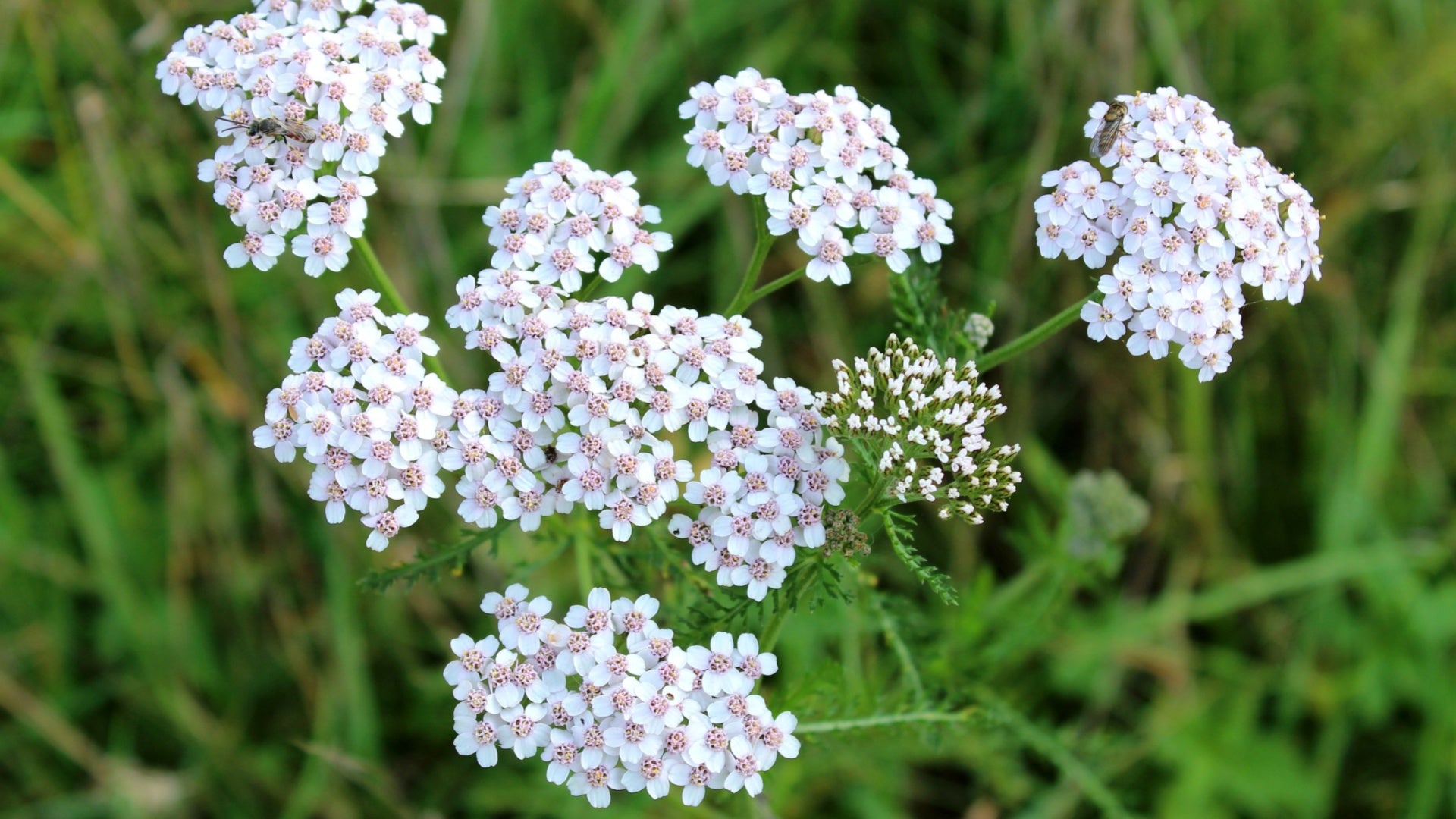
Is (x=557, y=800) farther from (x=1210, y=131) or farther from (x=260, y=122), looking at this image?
(x=1210, y=131)

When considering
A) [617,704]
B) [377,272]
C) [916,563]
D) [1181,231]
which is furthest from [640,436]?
[1181,231]

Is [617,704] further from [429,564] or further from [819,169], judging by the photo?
[819,169]

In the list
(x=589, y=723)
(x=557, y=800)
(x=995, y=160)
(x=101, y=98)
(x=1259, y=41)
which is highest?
(x=1259, y=41)

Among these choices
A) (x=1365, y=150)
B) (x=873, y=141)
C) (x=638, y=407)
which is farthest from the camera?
(x=1365, y=150)

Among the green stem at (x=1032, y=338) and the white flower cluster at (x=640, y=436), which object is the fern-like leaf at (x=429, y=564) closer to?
the white flower cluster at (x=640, y=436)

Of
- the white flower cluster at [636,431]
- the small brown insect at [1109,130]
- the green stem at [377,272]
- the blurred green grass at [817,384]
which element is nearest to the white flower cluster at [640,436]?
the white flower cluster at [636,431]

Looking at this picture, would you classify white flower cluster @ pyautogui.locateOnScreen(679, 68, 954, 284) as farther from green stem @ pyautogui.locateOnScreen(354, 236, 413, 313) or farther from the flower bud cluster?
green stem @ pyautogui.locateOnScreen(354, 236, 413, 313)

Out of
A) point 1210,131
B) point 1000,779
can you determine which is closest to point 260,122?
point 1210,131
